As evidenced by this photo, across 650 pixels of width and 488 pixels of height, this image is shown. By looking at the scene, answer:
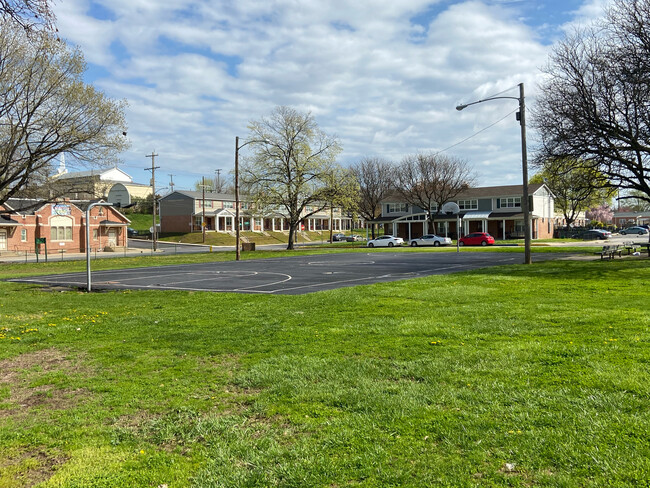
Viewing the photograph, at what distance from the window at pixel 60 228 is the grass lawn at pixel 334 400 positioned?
57.2m

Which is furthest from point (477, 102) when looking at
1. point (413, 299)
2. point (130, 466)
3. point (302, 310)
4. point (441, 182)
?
point (441, 182)

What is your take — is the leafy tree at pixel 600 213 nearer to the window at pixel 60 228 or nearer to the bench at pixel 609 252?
the bench at pixel 609 252

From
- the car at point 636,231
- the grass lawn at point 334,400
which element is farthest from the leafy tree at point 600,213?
the grass lawn at point 334,400

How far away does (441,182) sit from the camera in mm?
75188

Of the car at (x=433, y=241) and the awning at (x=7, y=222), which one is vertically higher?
the awning at (x=7, y=222)

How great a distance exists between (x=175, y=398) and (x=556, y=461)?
4.04m

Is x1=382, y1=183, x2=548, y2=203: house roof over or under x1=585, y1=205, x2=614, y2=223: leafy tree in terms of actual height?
over

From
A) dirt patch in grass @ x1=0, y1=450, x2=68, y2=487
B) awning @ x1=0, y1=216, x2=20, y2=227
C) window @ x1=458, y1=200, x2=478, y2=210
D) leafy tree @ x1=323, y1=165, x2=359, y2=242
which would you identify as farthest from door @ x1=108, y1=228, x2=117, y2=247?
dirt patch in grass @ x1=0, y1=450, x2=68, y2=487

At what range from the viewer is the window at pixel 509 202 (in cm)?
7312

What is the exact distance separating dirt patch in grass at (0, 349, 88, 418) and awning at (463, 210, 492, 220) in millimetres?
69218

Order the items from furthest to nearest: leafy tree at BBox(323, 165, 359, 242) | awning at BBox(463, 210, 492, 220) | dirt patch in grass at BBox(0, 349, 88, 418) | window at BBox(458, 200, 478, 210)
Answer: window at BBox(458, 200, 478, 210) → awning at BBox(463, 210, 492, 220) → leafy tree at BBox(323, 165, 359, 242) → dirt patch in grass at BBox(0, 349, 88, 418)

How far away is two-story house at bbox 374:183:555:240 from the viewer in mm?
71750

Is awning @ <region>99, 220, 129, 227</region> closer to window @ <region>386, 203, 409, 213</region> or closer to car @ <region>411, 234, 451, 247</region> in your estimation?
car @ <region>411, 234, 451, 247</region>

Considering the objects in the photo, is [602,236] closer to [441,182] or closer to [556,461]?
[441,182]
